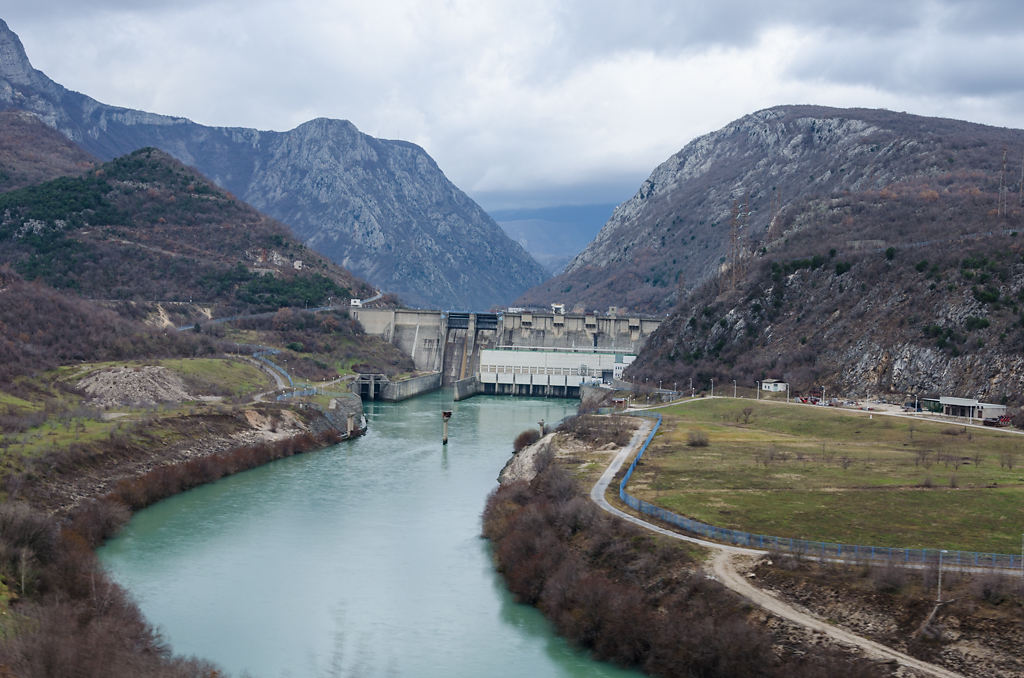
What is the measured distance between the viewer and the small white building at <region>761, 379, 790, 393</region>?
89.9 m

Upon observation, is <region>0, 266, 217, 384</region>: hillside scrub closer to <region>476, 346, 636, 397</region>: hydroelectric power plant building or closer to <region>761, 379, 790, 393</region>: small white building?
<region>476, 346, 636, 397</region>: hydroelectric power plant building

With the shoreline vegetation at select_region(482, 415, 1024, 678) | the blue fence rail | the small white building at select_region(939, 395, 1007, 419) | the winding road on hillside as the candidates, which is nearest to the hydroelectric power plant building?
the small white building at select_region(939, 395, 1007, 419)

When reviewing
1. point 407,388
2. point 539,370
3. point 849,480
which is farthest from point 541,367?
point 849,480

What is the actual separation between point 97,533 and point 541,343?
→ 108709mm

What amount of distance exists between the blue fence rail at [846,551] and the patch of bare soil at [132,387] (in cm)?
5337

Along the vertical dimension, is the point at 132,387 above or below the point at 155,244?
below

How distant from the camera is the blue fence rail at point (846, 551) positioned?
111ft


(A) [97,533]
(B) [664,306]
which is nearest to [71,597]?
(A) [97,533]

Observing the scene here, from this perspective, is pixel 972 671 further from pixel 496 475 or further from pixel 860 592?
pixel 496 475

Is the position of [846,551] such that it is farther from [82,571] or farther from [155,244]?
[155,244]

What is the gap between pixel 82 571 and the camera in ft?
125

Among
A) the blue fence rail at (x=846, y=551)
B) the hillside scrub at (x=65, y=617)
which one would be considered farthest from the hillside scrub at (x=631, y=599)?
the hillside scrub at (x=65, y=617)

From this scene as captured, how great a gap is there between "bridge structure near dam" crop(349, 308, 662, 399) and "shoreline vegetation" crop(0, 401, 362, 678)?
70.0 metres

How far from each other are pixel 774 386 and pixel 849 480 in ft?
140
